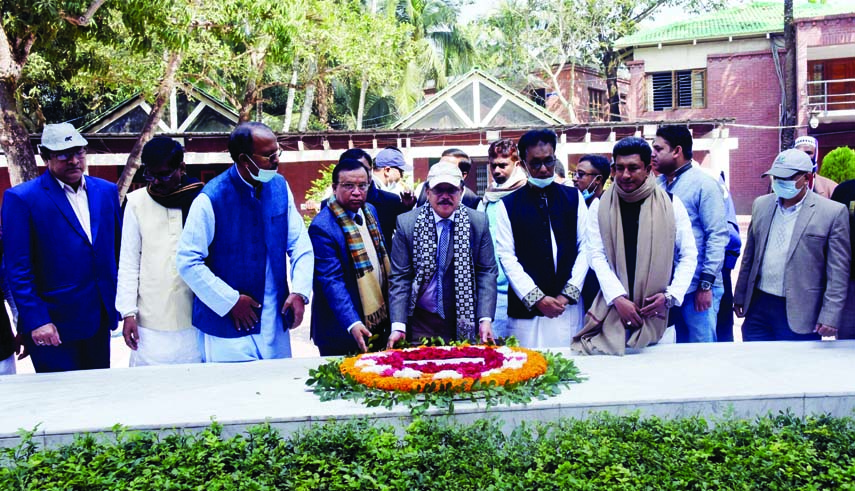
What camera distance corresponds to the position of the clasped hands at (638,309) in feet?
15.0

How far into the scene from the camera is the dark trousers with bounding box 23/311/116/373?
15.6ft

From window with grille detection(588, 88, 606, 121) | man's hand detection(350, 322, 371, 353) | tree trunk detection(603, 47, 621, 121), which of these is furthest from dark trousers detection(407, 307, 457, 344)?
window with grille detection(588, 88, 606, 121)

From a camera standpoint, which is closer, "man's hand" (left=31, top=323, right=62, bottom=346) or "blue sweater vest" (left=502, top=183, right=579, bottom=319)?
"man's hand" (left=31, top=323, right=62, bottom=346)

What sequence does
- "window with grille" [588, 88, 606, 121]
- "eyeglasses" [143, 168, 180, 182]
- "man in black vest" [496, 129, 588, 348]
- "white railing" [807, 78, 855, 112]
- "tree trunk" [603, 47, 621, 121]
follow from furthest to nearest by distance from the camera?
"window with grille" [588, 88, 606, 121]
"tree trunk" [603, 47, 621, 121]
"white railing" [807, 78, 855, 112]
"man in black vest" [496, 129, 588, 348]
"eyeglasses" [143, 168, 180, 182]

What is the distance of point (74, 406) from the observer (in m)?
3.83

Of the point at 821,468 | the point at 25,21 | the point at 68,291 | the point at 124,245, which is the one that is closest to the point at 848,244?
the point at 821,468

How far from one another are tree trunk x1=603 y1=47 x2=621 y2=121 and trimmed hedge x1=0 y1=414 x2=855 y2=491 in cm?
3234

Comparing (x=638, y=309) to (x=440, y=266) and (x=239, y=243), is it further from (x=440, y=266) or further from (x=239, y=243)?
(x=239, y=243)

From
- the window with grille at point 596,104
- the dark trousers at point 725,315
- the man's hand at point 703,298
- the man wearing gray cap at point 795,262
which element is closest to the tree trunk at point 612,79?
the window with grille at point 596,104

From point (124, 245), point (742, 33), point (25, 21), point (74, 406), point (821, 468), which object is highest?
point (742, 33)

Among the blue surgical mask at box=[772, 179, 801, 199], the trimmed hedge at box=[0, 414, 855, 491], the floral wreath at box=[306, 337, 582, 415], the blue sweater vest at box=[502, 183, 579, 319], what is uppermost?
the blue surgical mask at box=[772, 179, 801, 199]

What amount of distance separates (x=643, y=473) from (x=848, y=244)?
2596 mm

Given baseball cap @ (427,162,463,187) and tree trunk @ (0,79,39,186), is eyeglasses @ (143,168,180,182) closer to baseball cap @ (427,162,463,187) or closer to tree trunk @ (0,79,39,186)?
baseball cap @ (427,162,463,187)

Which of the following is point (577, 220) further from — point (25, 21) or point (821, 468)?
point (25, 21)
